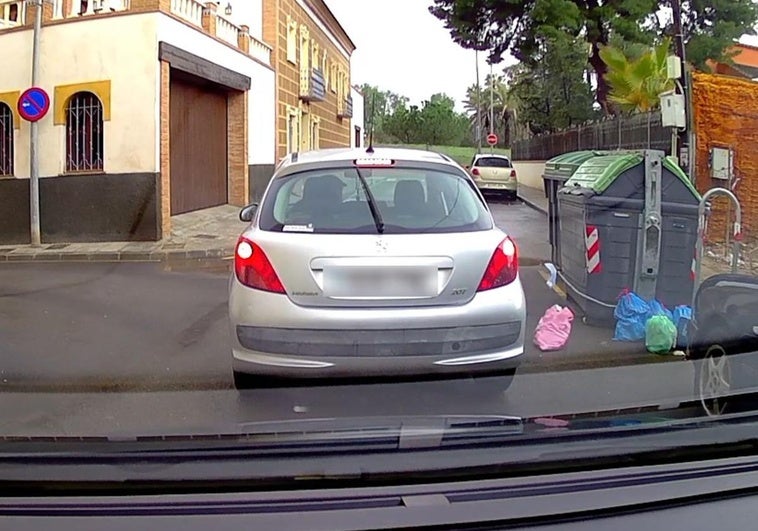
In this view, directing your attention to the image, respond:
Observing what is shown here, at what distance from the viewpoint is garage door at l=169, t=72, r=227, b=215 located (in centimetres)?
1770

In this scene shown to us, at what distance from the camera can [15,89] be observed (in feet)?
51.8

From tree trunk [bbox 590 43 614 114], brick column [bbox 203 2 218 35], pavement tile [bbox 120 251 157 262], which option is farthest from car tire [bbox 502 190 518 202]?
pavement tile [bbox 120 251 157 262]

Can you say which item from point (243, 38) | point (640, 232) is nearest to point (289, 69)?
point (243, 38)

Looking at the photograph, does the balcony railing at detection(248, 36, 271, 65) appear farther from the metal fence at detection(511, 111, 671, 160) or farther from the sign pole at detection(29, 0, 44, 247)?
the metal fence at detection(511, 111, 671, 160)

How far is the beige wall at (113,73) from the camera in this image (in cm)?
1489

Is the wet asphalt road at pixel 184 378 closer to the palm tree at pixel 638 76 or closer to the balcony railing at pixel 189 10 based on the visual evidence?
the balcony railing at pixel 189 10

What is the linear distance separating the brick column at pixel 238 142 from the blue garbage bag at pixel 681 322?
49.4ft

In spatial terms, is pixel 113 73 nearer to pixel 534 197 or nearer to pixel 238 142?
pixel 238 142

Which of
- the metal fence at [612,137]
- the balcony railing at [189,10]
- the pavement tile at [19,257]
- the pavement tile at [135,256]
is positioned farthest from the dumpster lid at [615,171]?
the balcony railing at [189,10]

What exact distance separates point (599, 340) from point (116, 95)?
1082 centimetres

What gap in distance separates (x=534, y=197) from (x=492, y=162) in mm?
1844

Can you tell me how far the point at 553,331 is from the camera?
6809 millimetres

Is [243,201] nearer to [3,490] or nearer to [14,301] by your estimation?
[14,301]

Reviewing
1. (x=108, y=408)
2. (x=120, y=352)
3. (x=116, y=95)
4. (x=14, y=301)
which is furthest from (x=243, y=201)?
(x=108, y=408)
